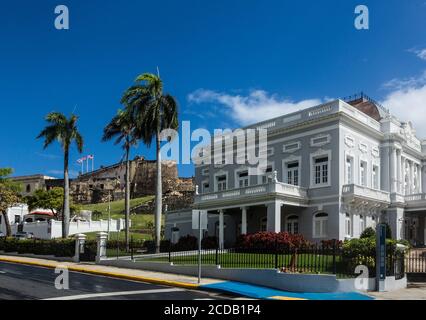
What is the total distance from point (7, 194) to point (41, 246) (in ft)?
55.0

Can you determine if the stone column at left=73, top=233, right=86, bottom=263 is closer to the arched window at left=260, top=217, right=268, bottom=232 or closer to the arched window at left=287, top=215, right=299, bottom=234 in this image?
the arched window at left=260, top=217, right=268, bottom=232

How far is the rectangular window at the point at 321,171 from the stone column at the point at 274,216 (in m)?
3.93

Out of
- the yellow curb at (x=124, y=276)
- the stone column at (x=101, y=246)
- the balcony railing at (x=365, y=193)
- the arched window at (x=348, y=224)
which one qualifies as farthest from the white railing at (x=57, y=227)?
the balcony railing at (x=365, y=193)

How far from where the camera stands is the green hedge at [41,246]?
37.1 m

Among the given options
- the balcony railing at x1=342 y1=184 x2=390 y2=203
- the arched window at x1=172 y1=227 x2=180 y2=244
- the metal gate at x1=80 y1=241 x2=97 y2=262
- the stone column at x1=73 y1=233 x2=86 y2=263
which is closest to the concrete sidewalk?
the metal gate at x1=80 y1=241 x2=97 y2=262

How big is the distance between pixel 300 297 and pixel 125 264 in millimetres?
14418

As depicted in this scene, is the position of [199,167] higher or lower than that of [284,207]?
higher

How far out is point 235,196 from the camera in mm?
40094

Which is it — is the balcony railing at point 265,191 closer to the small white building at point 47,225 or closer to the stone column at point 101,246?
the stone column at point 101,246

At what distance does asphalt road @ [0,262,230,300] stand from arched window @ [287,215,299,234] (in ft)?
61.9

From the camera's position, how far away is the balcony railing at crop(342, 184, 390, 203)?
36781 millimetres

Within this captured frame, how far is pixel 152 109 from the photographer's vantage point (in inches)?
1511
